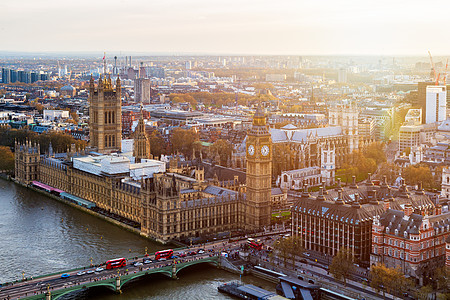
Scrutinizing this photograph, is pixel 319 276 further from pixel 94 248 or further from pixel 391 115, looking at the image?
pixel 391 115

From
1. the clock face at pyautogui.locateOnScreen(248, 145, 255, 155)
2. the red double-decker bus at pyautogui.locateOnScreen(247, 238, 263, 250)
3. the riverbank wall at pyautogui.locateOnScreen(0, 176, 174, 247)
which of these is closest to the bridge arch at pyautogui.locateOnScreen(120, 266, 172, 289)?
the riverbank wall at pyautogui.locateOnScreen(0, 176, 174, 247)

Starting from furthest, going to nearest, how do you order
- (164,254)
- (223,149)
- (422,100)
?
(422,100) < (223,149) < (164,254)

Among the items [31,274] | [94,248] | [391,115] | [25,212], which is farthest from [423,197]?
[391,115]

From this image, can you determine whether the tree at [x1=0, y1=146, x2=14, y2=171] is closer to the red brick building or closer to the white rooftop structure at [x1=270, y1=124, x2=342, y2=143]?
the white rooftop structure at [x1=270, y1=124, x2=342, y2=143]

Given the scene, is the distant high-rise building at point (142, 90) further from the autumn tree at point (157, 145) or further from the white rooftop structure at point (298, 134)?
the white rooftop structure at point (298, 134)

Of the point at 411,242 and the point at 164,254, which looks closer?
the point at 411,242

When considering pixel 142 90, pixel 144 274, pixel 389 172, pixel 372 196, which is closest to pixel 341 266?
pixel 372 196

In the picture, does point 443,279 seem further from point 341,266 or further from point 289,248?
point 289,248
